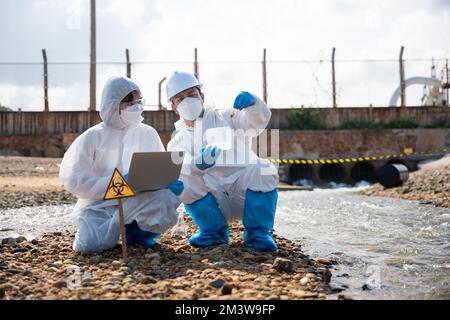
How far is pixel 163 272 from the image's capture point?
3318 millimetres

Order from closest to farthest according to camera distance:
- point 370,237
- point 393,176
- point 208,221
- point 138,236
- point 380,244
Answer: point 208,221
point 138,236
point 380,244
point 370,237
point 393,176

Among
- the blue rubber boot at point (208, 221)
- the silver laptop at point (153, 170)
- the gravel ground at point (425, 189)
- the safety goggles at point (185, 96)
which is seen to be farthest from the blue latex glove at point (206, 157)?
the gravel ground at point (425, 189)

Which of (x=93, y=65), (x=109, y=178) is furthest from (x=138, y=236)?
(x=93, y=65)

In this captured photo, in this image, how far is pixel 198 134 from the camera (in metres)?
4.14

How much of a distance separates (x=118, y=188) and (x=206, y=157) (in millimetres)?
716

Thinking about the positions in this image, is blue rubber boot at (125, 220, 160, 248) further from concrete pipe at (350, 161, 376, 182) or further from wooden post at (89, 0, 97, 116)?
concrete pipe at (350, 161, 376, 182)

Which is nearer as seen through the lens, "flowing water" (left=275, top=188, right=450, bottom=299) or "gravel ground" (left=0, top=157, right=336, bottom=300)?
"gravel ground" (left=0, top=157, right=336, bottom=300)

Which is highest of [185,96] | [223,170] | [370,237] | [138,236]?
[185,96]

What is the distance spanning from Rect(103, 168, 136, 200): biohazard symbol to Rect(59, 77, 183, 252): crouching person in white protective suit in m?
0.25

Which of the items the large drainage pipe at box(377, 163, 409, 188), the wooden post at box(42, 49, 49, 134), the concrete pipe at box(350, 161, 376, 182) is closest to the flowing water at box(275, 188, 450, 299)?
the large drainage pipe at box(377, 163, 409, 188)

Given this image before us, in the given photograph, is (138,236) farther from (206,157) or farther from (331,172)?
(331,172)

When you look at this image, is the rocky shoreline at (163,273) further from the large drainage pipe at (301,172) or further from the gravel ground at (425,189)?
the large drainage pipe at (301,172)

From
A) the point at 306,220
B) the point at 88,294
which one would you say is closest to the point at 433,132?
the point at 306,220

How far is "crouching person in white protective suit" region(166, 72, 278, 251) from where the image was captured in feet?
12.9
